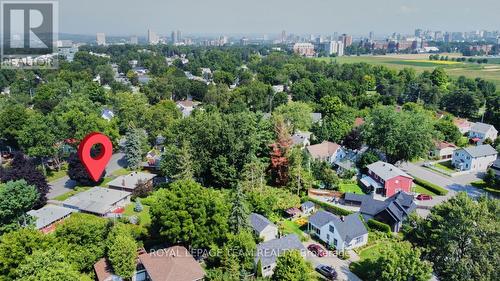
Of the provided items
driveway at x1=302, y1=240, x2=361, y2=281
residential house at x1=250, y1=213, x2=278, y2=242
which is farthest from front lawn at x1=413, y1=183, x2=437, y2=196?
residential house at x1=250, y1=213, x2=278, y2=242

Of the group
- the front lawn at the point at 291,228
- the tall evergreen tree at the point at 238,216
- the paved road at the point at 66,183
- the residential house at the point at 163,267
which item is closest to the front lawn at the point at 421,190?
the front lawn at the point at 291,228

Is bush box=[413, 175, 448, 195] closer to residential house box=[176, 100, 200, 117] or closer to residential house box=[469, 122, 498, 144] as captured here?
residential house box=[469, 122, 498, 144]

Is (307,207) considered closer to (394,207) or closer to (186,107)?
(394,207)

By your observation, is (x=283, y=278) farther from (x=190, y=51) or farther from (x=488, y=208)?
(x=190, y=51)

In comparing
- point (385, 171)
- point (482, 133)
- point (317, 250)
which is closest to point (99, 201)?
point (317, 250)

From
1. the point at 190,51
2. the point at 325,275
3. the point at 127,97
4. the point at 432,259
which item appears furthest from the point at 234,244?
the point at 190,51

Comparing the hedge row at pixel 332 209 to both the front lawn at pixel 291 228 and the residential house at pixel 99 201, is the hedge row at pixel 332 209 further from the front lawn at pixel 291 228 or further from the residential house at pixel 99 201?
the residential house at pixel 99 201

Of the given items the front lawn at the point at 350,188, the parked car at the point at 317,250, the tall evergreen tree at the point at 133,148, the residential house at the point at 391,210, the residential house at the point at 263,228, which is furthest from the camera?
the tall evergreen tree at the point at 133,148
